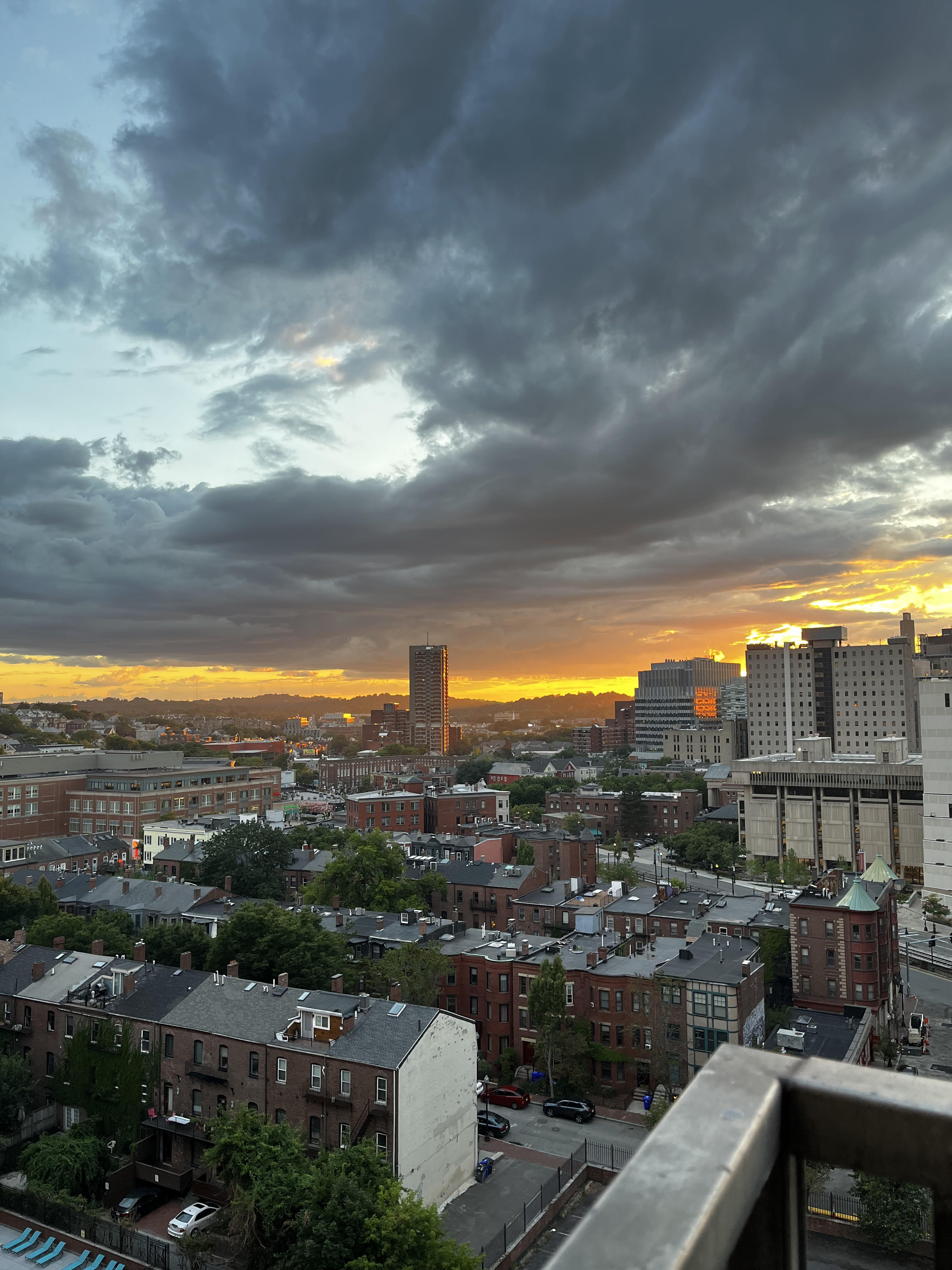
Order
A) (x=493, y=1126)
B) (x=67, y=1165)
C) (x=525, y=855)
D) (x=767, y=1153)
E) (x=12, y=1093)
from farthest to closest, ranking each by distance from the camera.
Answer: (x=525, y=855)
(x=493, y=1126)
(x=12, y=1093)
(x=67, y=1165)
(x=767, y=1153)

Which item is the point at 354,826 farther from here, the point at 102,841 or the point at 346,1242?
the point at 346,1242

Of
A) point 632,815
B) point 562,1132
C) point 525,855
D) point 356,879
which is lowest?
point 562,1132

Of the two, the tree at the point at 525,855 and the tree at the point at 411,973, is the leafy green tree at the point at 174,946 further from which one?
the tree at the point at 525,855

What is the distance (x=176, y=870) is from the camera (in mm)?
101688

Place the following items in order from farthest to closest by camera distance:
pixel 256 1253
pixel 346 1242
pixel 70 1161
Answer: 1. pixel 70 1161
2. pixel 256 1253
3. pixel 346 1242

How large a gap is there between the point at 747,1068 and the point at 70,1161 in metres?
50.8

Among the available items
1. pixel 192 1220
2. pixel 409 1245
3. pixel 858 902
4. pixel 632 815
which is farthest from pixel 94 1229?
pixel 632 815

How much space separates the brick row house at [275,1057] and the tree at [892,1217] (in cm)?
1800

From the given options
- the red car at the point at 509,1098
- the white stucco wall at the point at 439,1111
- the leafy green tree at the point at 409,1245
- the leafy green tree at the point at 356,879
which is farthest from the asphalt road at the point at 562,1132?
the leafy green tree at the point at 356,879

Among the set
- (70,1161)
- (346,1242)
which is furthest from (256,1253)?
(70,1161)

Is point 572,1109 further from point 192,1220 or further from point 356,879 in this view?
point 356,879

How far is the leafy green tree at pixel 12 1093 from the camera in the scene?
153ft

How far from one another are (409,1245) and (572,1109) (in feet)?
66.8

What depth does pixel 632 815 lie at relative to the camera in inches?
5709
